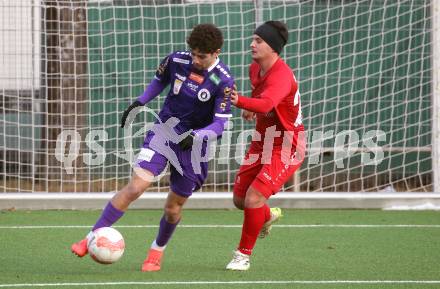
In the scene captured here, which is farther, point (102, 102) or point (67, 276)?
point (102, 102)

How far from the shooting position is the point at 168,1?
12211 mm

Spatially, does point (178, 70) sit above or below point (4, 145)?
above

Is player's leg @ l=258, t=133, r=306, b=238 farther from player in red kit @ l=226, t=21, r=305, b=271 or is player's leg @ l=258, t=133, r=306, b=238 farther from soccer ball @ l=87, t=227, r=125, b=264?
soccer ball @ l=87, t=227, r=125, b=264

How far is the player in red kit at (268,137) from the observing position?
743 cm

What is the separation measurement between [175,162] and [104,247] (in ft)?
2.93

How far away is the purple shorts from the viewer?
721 cm

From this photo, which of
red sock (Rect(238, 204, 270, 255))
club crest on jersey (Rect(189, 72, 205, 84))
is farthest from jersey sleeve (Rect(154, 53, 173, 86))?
red sock (Rect(238, 204, 270, 255))

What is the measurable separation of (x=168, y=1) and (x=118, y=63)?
947 mm

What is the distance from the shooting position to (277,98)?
7.15m

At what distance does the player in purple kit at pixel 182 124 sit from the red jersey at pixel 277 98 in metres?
0.27

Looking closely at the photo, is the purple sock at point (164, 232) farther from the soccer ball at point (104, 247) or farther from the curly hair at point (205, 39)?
the curly hair at point (205, 39)

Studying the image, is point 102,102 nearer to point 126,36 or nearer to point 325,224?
point 126,36

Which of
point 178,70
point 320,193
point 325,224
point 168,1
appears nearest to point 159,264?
point 178,70

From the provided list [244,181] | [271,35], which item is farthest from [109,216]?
[271,35]
